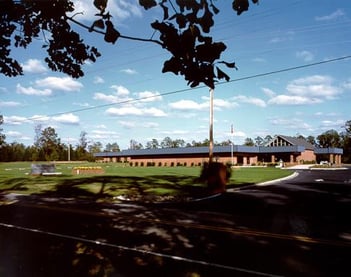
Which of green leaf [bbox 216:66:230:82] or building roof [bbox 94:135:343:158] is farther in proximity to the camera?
building roof [bbox 94:135:343:158]

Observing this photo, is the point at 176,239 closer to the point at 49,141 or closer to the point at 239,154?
the point at 239,154

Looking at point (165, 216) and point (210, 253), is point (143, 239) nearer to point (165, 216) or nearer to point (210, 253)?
point (210, 253)

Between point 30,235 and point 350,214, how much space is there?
1047cm

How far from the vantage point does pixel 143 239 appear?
9.95 m

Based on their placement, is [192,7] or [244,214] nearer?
[192,7]

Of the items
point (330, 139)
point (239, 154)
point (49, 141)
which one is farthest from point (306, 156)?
point (49, 141)

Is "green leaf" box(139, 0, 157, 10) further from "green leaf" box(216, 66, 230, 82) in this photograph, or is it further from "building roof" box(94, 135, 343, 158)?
"building roof" box(94, 135, 343, 158)

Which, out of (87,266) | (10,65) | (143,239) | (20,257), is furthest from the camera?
(143,239)

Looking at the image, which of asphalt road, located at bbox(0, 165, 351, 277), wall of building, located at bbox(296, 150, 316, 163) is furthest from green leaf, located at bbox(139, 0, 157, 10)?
wall of building, located at bbox(296, 150, 316, 163)

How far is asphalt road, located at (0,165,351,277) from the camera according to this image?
7.43 meters

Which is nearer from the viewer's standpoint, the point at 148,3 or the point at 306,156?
the point at 148,3

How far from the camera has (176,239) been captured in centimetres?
→ 1001

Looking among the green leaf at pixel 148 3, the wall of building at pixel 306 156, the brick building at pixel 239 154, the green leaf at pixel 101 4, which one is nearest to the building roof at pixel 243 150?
the brick building at pixel 239 154

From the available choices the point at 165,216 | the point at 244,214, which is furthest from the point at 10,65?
the point at 244,214
